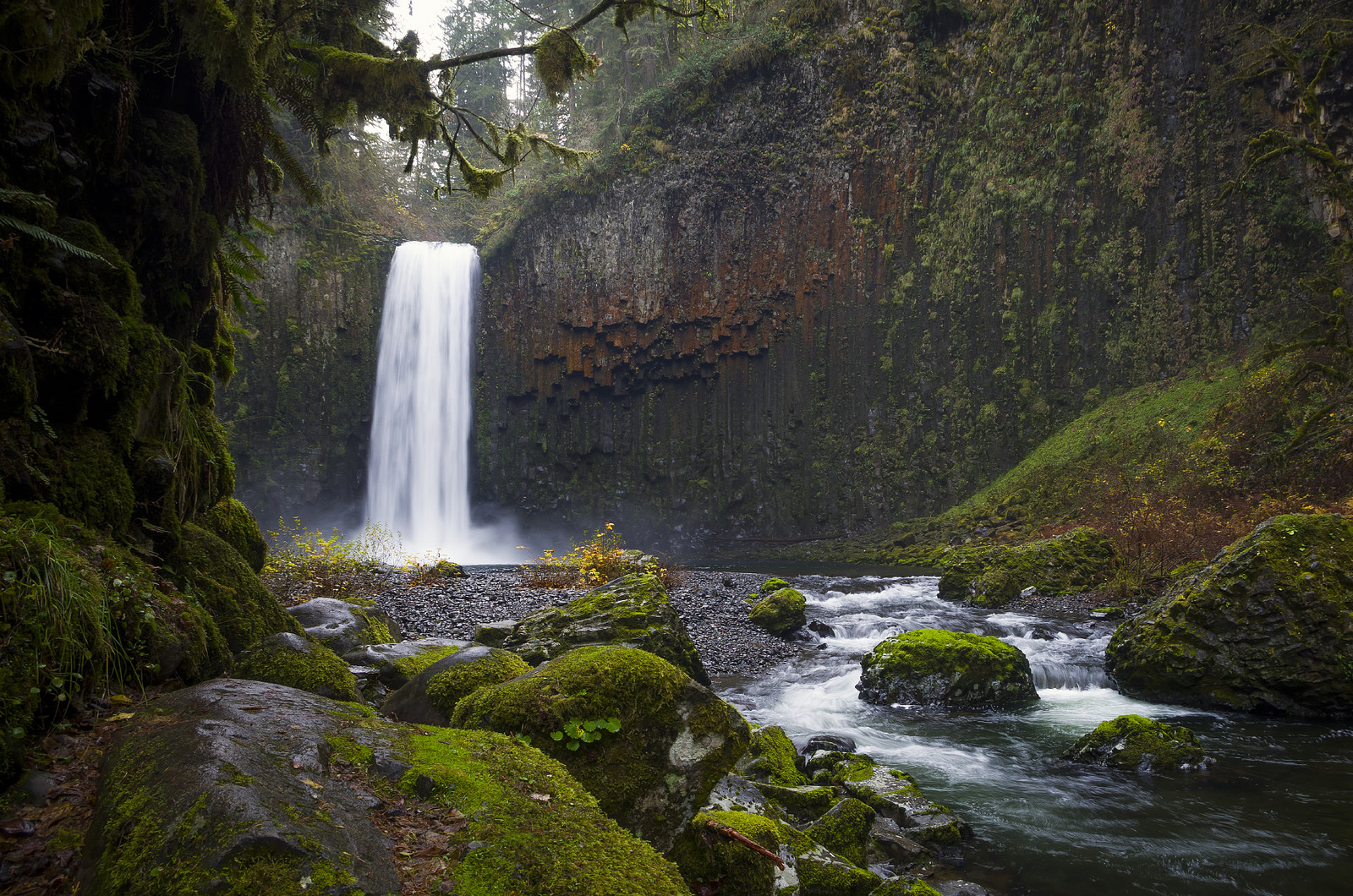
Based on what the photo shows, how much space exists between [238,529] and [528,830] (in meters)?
6.08

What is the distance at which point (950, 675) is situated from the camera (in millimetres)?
8367

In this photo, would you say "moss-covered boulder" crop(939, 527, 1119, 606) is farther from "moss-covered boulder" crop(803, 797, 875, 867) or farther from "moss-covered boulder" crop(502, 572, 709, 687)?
"moss-covered boulder" crop(803, 797, 875, 867)

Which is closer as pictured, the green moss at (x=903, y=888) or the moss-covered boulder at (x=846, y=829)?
the green moss at (x=903, y=888)

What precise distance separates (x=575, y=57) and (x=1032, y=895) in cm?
811

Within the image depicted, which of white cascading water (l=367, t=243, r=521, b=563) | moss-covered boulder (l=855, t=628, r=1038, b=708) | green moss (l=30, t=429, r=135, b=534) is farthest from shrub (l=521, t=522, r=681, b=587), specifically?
white cascading water (l=367, t=243, r=521, b=563)

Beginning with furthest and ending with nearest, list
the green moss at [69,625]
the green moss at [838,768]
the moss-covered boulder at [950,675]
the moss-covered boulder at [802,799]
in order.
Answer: the moss-covered boulder at [950,675] → the green moss at [838,768] → the moss-covered boulder at [802,799] → the green moss at [69,625]

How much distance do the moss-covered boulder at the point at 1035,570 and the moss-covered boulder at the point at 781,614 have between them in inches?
159

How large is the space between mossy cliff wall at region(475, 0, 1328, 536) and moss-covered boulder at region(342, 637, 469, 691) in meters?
19.4

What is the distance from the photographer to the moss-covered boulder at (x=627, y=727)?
319cm

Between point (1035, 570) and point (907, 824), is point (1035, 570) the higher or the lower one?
the higher one

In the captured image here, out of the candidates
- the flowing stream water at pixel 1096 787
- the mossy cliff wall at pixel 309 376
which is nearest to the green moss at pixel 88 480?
the flowing stream water at pixel 1096 787

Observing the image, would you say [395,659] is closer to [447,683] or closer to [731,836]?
[447,683]

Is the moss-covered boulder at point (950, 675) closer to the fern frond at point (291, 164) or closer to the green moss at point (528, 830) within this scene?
the green moss at point (528, 830)

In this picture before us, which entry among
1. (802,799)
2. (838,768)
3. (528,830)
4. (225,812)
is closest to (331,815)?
(225,812)
